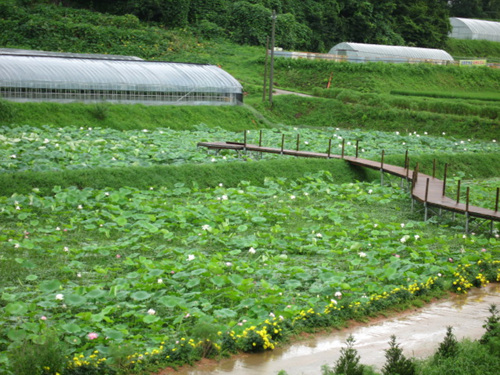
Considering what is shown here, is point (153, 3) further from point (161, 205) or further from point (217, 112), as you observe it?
point (161, 205)

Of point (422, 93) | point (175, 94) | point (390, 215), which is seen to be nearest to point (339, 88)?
point (422, 93)

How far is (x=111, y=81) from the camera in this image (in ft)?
82.1

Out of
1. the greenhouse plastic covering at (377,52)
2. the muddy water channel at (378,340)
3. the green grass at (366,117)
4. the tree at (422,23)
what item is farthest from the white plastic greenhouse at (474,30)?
the muddy water channel at (378,340)

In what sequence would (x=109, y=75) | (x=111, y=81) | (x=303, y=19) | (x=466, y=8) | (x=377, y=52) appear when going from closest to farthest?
1. (x=111, y=81)
2. (x=109, y=75)
3. (x=377, y=52)
4. (x=303, y=19)
5. (x=466, y=8)

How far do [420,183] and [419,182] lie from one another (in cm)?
14

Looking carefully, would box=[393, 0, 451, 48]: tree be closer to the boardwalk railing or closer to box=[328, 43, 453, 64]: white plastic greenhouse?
box=[328, 43, 453, 64]: white plastic greenhouse

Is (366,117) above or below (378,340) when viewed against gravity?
above

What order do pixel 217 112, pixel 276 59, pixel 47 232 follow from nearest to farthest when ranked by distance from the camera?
1. pixel 47 232
2. pixel 217 112
3. pixel 276 59

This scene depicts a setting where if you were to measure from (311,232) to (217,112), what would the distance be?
48.0 ft

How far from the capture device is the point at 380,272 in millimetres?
10398

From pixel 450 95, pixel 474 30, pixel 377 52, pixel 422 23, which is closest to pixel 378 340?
pixel 450 95

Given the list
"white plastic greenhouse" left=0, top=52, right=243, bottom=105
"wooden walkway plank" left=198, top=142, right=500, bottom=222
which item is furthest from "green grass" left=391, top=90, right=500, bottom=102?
"wooden walkway plank" left=198, top=142, right=500, bottom=222

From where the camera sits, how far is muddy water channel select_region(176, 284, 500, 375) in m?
7.56

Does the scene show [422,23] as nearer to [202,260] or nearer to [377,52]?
[377,52]
